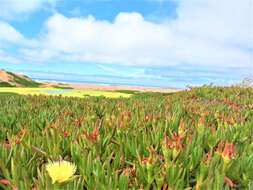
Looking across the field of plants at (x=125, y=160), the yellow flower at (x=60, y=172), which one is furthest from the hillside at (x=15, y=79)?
the yellow flower at (x=60, y=172)

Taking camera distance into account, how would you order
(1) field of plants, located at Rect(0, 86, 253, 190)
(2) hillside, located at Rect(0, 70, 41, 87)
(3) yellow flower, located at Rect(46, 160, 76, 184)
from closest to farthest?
1. (3) yellow flower, located at Rect(46, 160, 76, 184)
2. (1) field of plants, located at Rect(0, 86, 253, 190)
3. (2) hillside, located at Rect(0, 70, 41, 87)

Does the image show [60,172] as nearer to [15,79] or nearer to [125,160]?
[125,160]

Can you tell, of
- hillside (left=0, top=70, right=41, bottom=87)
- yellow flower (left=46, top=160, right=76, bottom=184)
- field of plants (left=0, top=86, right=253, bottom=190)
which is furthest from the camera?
hillside (left=0, top=70, right=41, bottom=87)

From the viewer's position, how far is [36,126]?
15.1 ft

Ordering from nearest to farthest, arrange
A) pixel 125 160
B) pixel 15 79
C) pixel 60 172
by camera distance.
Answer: pixel 60 172 < pixel 125 160 < pixel 15 79

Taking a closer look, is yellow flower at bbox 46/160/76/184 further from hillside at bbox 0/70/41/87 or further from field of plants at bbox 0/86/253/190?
hillside at bbox 0/70/41/87

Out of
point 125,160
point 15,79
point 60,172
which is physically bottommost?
point 125,160

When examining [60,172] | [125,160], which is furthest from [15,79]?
[60,172]

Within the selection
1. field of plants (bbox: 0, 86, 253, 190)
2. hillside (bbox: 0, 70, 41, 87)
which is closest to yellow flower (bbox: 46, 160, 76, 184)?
field of plants (bbox: 0, 86, 253, 190)

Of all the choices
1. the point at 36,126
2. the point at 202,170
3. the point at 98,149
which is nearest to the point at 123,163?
the point at 98,149

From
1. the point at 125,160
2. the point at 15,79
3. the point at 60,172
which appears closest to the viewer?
the point at 60,172

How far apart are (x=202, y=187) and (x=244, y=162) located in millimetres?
649

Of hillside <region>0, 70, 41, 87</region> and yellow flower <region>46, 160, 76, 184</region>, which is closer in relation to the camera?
yellow flower <region>46, 160, 76, 184</region>

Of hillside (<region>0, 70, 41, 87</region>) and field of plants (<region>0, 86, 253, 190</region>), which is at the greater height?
hillside (<region>0, 70, 41, 87</region>)
